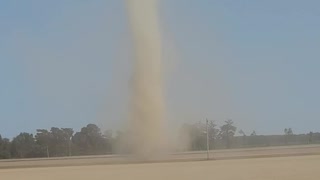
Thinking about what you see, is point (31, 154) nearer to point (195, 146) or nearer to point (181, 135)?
point (195, 146)

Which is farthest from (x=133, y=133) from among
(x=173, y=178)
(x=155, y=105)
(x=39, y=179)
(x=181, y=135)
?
(x=173, y=178)

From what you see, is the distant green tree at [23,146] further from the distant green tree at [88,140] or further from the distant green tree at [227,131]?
the distant green tree at [227,131]

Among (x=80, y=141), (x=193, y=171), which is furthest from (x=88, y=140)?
(x=193, y=171)

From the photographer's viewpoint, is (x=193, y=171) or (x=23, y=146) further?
(x=23, y=146)

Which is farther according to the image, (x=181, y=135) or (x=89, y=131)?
(x=89, y=131)

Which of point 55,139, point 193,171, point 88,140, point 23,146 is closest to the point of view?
point 193,171

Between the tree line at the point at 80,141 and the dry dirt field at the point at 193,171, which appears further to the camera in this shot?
the tree line at the point at 80,141

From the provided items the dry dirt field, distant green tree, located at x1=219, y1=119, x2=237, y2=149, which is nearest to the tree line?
distant green tree, located at x1=219, y1=119, x2=237, y2=149

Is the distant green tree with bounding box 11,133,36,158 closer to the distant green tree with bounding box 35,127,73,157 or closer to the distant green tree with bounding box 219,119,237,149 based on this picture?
the distant green tree with bounding box 35,127,73,157

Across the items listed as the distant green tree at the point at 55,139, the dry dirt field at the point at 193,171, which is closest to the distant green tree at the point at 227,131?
the distant green tree at the point at 55,139

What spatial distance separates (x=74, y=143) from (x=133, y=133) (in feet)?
136

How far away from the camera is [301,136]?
250 feet

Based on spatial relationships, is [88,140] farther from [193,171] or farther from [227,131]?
[193,171]

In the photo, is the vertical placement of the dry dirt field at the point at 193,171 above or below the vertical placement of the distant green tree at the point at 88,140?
below
